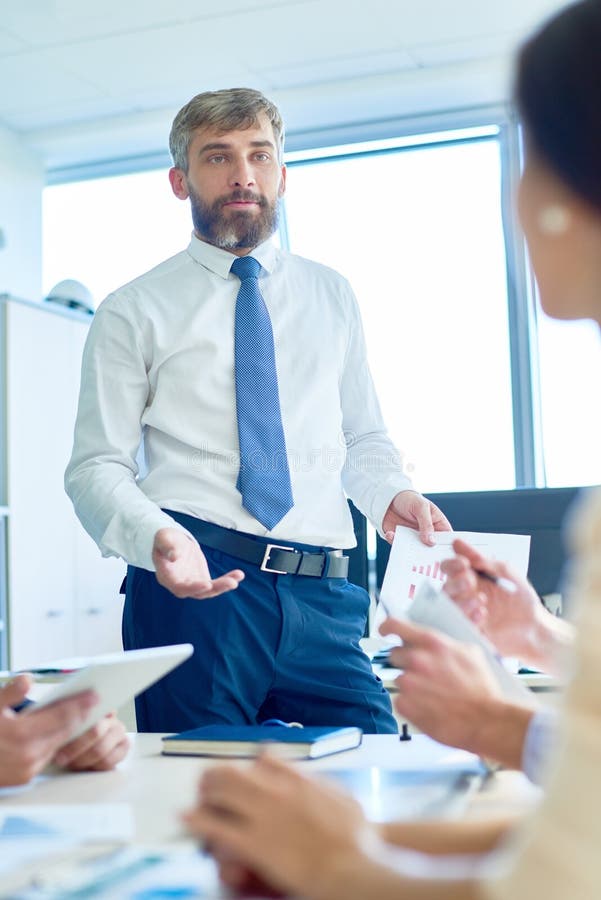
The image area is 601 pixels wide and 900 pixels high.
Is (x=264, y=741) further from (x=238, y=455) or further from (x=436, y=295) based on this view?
(x=436, y=295)

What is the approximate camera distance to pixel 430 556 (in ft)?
6.44

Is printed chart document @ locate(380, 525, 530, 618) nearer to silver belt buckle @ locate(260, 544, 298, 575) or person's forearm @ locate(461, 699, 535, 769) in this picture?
silver belt buckle @ locate(260, 544, 298, 575)

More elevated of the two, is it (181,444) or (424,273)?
(424,273)

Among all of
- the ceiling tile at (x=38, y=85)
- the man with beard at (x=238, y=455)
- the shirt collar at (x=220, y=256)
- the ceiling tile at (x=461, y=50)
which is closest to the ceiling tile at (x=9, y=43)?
the ceiling tile at (x=38, y=85)

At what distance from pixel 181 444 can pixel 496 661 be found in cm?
115

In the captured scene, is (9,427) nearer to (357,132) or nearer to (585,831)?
(357,132)

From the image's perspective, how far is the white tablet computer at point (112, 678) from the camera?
52.4 inches

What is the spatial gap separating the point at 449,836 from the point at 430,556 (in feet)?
3.46

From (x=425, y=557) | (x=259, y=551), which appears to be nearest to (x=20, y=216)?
(x=259, y=551)

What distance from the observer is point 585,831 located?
692mm

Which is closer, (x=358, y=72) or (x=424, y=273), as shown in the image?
(x=358, y=72)

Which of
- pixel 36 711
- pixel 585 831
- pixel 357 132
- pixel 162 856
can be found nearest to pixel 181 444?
pixel 36 711

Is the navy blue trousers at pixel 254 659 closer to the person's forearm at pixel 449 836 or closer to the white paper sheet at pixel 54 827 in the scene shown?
the white paper sheet at pixel 54 827

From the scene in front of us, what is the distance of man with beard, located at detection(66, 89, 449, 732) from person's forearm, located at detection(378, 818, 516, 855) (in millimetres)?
1017
